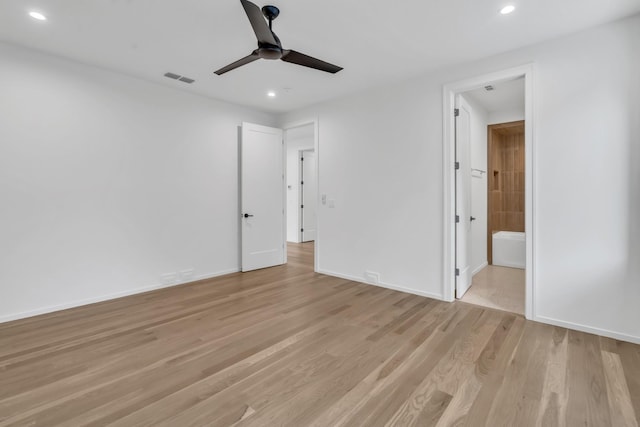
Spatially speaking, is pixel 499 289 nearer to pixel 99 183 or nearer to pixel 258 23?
pixel 258 23

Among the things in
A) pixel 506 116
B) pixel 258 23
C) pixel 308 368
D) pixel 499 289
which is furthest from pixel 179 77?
pixel 506 116

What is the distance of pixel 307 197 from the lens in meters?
8.52

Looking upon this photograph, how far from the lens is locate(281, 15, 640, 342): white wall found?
8.54 ft

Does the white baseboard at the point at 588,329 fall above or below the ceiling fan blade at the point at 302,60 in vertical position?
below

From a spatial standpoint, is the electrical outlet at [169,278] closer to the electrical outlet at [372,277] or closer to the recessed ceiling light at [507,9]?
the electrical outlet at [372,277]

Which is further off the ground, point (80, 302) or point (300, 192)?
point (300, 192)

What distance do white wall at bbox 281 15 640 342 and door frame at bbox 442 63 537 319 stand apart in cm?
5

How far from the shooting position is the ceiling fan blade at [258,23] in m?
1.97

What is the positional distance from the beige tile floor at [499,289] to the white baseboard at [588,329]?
25 cm

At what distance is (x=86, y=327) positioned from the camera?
2947 millimetres

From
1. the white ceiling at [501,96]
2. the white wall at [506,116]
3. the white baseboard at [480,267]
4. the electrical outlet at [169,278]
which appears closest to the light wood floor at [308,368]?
the electrical outlet at [169,278]

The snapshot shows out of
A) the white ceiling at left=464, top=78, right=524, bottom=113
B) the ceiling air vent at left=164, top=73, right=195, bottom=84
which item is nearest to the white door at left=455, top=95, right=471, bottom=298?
the white ceiling at left=464, top=78, right=524, bottom=113

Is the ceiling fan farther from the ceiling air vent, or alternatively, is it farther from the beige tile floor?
the beige tile floor

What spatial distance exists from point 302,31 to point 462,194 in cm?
257
